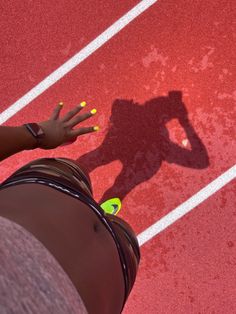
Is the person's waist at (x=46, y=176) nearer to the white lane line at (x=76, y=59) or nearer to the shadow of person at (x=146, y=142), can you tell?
the shadow of person at (x=146, y=142)

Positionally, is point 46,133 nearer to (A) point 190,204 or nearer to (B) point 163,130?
(B) point 163,130

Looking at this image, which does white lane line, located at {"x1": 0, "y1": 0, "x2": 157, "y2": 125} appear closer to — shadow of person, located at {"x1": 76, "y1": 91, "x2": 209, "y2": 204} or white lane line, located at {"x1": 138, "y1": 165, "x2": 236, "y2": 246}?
shadow of person, located at {"x1": 76, "y1": 91, "x2": 209, "y2": 204}

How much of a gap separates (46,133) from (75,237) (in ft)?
1.99

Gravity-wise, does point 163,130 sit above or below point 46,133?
below

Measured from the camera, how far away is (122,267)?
4.29 ft

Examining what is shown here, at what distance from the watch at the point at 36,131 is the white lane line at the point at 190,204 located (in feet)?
3.94

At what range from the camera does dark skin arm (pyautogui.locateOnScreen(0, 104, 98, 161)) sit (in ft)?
4.25

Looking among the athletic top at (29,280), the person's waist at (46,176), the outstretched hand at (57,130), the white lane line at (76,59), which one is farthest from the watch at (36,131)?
the white lane line at (76,59)

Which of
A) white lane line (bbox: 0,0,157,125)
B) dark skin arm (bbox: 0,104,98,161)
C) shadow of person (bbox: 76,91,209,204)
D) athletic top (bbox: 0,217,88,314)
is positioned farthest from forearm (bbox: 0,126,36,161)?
white lane line (bbox: 0,0,157,125)

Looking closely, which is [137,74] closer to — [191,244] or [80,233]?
[191,244]

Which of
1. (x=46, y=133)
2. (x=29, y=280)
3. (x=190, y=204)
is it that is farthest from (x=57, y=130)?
(x=190, y=204)

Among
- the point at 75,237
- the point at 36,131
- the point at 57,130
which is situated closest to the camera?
the point at 75,237

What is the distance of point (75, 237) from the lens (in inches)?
45.3

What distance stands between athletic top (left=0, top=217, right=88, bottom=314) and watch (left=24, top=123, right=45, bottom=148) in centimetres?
68
